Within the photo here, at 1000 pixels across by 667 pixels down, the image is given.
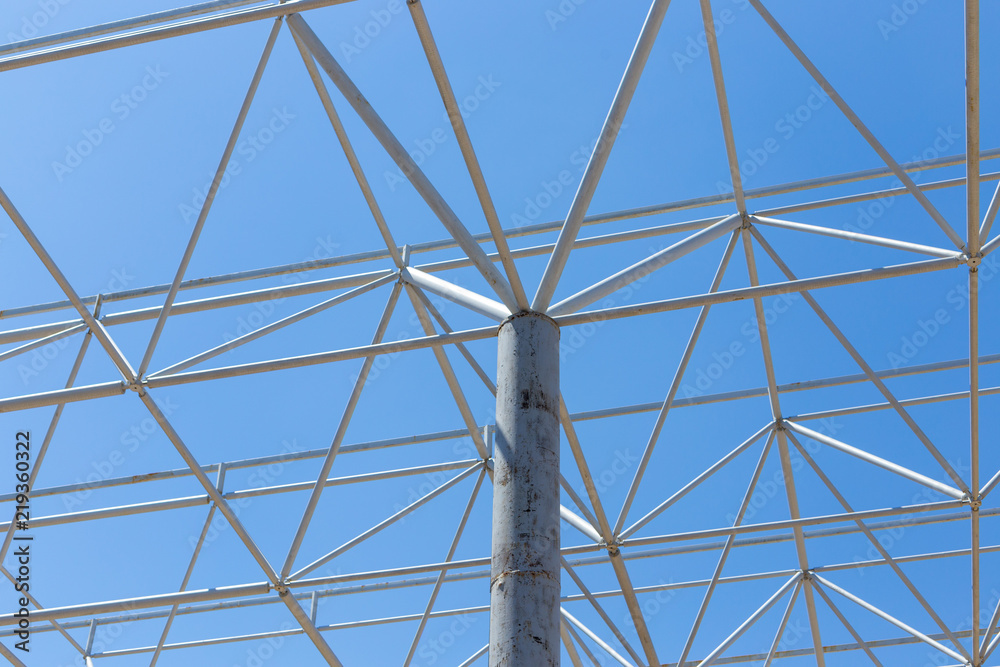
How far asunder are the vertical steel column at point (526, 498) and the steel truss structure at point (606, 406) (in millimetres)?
221

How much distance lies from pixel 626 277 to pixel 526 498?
10.1ft

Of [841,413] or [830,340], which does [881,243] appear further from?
[830,340]

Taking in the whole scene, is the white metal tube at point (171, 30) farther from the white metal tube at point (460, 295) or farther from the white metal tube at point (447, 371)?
the white metal tube at point (447, 371)

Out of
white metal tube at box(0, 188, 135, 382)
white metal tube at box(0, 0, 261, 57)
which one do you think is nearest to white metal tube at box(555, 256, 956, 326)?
white metal tube at box(0, 188, 135, 382)

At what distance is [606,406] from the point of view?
18062mm

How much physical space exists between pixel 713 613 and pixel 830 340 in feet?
17.3

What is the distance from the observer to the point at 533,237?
17.1 m

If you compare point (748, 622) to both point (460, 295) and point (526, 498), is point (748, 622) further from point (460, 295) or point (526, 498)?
point (526, 498)

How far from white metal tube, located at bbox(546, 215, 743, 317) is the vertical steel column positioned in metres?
0.33

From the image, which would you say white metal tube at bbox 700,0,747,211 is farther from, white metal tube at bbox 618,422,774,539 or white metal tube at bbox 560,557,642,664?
white metal tube at bbox 560,557,642,664

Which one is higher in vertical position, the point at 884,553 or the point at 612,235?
the point at 612,235

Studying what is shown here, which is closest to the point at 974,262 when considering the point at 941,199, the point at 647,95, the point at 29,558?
the point at 941,199

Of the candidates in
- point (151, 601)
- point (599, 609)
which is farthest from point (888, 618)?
point (151, 601)

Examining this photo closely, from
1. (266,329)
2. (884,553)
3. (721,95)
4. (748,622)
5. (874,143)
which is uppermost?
(721,95)
